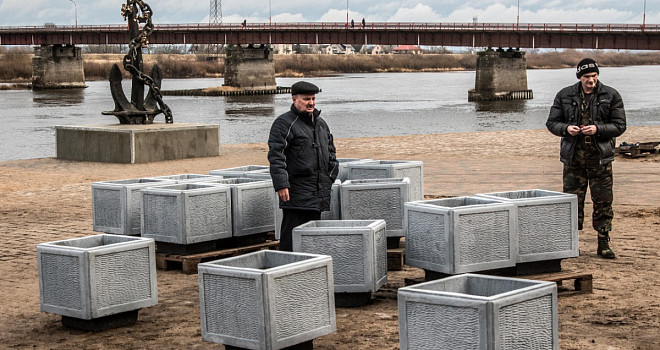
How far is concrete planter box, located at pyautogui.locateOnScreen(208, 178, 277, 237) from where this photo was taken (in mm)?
10523

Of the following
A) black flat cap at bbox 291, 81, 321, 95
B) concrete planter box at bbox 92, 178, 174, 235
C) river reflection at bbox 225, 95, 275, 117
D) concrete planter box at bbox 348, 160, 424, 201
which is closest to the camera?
black flat cap at bbox 291, 81, 321, 95

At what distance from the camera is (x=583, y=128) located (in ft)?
33.7

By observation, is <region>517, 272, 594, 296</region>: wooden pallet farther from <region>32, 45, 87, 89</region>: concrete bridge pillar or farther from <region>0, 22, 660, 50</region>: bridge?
<region>32, 45, 87, 89</region>: concrete bridge pillar

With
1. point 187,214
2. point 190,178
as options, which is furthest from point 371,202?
point 190,178

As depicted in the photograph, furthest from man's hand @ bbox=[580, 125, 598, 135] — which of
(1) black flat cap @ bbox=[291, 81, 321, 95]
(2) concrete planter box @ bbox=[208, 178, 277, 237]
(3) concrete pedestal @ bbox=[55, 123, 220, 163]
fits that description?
(3) concrete pedestal @ bbox=[55, 123, 220, 163]

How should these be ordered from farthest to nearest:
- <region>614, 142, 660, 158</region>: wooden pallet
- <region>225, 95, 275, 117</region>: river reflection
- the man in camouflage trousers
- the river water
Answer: <region>225, 95, 275, 117</region>: river reflection, the river water, <region>614, 142, 660, 158</region>: wooden pallet, the man in camouflage trousers

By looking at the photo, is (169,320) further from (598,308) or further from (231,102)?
(231,102)

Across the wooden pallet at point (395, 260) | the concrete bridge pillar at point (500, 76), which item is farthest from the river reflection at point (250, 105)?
the wooden pallet at point (395, 260)

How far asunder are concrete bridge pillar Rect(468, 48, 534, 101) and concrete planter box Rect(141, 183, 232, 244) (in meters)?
80.2

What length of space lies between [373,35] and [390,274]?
87026mm

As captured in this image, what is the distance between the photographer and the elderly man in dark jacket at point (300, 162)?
9.01 m

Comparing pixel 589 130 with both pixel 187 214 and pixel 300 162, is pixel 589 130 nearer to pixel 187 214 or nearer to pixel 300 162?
pixel 300 162

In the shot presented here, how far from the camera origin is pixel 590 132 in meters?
10.2

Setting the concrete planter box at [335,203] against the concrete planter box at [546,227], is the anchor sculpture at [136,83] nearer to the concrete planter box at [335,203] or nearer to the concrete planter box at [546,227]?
the concrete planter box at [335,203]
